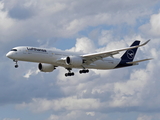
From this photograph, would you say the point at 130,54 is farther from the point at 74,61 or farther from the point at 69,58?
the point at 69,58

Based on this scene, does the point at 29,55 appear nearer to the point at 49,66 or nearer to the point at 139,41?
the point at 49,66

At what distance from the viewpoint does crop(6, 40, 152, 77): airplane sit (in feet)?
295

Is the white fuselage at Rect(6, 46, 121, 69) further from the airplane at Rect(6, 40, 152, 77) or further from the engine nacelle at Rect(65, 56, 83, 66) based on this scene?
the engine nacelle at Rect(65, 56, 83, 66)

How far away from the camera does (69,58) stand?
93.3m

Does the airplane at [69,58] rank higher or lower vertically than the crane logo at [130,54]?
lower

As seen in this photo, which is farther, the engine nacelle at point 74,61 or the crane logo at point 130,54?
the crane logo at point 130,54

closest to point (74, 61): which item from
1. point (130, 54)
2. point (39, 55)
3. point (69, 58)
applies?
point (69, 58)

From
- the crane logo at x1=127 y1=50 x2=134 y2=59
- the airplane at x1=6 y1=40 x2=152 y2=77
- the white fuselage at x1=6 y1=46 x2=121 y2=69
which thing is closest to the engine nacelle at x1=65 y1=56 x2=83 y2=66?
the airplane at x1=6 y1=40 x2=152 y2=77

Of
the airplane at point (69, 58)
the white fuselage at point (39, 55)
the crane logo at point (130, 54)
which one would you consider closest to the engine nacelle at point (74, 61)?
the airplane at point (69, 58)

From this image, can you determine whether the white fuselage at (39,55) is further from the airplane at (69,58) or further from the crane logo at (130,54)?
the crane logo at (130,54)

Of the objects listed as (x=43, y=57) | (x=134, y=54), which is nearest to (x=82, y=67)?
(x=43, y=57)

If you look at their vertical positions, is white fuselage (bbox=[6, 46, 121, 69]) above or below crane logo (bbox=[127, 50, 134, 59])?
below

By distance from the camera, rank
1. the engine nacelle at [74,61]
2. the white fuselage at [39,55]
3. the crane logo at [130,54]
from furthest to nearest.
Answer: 1. the crane logo at [130,54]
2. the engine nacelle at [74,61]
3. the white fuselage at [39,55]

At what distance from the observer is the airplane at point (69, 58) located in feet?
295
